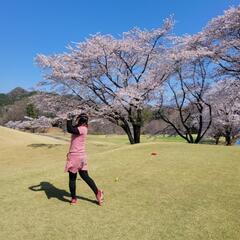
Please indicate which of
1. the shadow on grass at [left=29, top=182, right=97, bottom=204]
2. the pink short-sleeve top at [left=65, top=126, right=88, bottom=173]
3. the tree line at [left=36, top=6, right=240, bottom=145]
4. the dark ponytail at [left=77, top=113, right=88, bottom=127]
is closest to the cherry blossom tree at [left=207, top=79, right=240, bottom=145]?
the tree line at [left=36, top=6, right=240, bottom=145]

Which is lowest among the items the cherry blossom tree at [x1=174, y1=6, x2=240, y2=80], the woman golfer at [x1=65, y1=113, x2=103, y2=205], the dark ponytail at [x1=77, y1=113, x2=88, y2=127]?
the woman golfer at [x1=65, y1=113, x2=103, y2=205]

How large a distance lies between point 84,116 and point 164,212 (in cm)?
273

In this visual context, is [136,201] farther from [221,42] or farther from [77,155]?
[221,42]

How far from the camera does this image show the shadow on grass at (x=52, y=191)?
9.32 m

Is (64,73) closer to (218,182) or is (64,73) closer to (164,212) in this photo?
(218,182)

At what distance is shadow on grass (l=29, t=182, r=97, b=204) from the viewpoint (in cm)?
932

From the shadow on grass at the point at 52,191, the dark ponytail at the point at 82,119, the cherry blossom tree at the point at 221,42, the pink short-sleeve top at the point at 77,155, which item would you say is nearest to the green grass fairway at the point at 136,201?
the shadow on grass at the point at 52,191

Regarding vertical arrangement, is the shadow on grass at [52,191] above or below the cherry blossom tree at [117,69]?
below

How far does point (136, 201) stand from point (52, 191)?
2417 millimetres

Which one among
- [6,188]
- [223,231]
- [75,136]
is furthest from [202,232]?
[6,188]

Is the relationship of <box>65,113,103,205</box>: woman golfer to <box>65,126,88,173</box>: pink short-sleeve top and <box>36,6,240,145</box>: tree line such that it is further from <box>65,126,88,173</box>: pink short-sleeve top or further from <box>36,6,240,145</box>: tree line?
<box>36,6,240,145</box>: tree line

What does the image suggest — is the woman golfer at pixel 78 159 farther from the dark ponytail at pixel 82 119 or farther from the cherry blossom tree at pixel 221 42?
the cherry blossom tree at pixel 221 42

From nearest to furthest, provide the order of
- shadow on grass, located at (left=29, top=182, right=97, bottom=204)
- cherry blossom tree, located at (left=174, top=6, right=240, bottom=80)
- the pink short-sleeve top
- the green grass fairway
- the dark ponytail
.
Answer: the green grass fairway
the pink short-sleeve top
the dark ponytail
shadow on grass, located at (left=29, top=182, right=97, bottom=204)
cherry blossom tree, located at (left=174, top=6, right=240, bottom=80)

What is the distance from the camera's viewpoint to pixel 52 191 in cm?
1004
